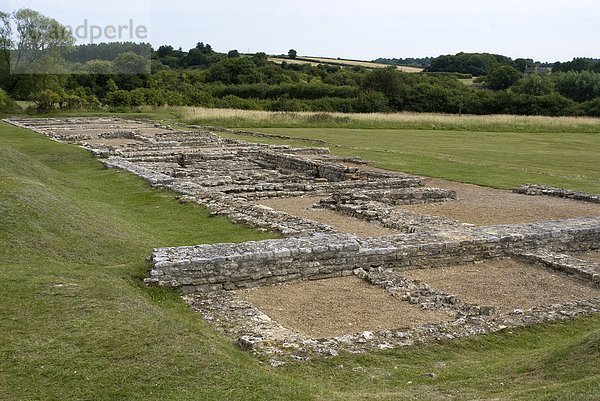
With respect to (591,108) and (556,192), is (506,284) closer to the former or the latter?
(556,192)

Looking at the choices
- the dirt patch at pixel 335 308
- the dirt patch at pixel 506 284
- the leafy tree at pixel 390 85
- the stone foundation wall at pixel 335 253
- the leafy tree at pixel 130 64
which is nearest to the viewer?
the dirt patch at pixel 335 308

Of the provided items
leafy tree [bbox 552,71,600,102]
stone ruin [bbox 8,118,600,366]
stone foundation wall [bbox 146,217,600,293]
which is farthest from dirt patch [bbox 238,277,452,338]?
leafy tree [bbox 552,71,600,102]

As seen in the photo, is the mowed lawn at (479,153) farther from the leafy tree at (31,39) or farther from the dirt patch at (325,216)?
the leafy tree at (31,39)

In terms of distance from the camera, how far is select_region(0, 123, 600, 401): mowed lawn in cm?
606

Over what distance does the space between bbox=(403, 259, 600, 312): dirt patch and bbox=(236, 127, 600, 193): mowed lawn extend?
944 centimetres

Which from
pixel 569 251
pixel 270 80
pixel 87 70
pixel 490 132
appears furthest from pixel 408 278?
pixel 270 80

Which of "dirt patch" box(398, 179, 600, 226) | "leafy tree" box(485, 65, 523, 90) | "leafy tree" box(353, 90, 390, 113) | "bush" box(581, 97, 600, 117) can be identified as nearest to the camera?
"dirt patch" box(398, 179, 600, 226)

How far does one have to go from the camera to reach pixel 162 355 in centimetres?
659

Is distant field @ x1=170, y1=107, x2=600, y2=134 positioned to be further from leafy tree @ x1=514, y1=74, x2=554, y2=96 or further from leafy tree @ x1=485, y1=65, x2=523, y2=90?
leafy tree @ x1=485, y1=65, x2=523, y2=90

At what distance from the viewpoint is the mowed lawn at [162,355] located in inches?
239

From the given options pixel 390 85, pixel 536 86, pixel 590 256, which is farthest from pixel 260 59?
pixel 590 256

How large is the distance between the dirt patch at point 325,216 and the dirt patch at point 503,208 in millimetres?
2445

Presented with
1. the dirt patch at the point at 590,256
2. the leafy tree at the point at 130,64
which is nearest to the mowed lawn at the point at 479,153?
the dirt patch at the point at 590,256

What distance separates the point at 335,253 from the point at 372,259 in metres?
0.76
